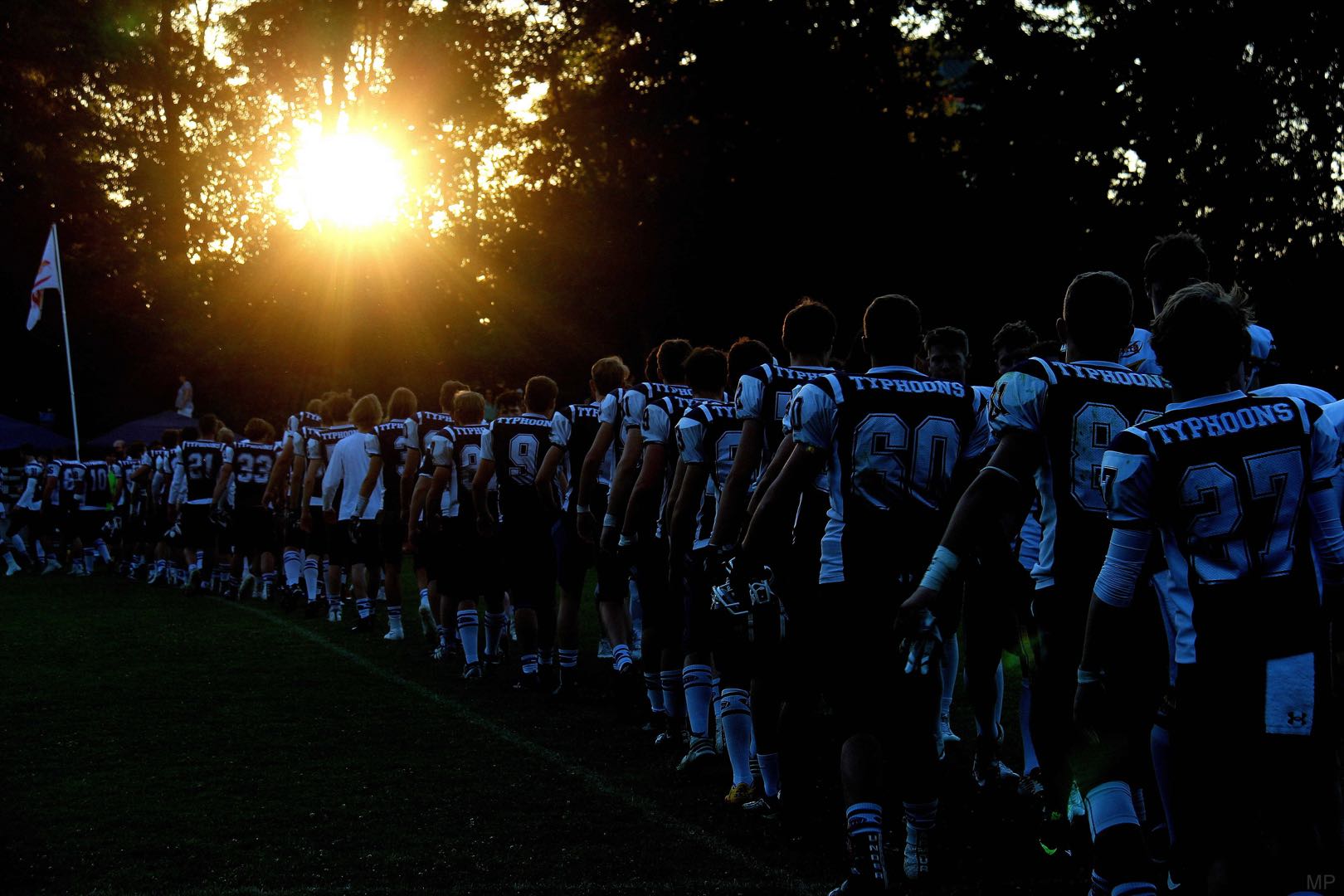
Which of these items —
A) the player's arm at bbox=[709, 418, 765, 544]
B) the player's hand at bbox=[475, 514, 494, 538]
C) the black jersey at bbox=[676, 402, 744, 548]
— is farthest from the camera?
the player's hand at bbox=[475, 514, 494, 538]

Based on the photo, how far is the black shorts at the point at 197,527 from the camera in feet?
69.6

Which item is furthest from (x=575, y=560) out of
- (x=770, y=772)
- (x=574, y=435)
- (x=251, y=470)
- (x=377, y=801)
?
(x=251, y=470)

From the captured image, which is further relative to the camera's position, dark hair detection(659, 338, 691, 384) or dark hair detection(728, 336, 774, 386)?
dark hair detection(659, 338, 691, 384)

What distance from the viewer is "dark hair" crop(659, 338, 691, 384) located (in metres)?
9.17

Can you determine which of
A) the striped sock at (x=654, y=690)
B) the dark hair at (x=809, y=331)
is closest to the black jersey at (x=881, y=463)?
the dark hair at (x=809, y=331)

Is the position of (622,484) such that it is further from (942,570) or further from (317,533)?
(317,533)

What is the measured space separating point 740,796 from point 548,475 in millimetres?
3664

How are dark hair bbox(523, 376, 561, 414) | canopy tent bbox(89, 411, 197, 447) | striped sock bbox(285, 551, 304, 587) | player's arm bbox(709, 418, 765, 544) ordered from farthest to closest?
canopy tent bbox(89, 411, 197, 447) → striped sock bbox(285, 551, 304, 587) → dark hair bbox(523, 376, 561, 414) → player's arm bbox(709, 418, 765, 544)

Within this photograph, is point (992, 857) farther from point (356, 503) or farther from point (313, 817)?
point (356, 503)

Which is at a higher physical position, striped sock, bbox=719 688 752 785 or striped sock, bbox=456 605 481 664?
striped sock, bbox=456 605 481 664

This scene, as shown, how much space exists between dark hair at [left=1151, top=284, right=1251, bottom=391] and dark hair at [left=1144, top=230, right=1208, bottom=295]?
5.81 feet

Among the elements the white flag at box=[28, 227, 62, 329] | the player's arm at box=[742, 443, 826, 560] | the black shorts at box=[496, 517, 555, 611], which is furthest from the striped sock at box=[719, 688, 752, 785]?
the white flag at box=[28, 227, 62, 329]

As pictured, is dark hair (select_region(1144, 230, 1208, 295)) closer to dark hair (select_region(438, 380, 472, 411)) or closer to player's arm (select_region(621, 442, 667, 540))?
player's arm (select_region(621, 442, 667, 540))

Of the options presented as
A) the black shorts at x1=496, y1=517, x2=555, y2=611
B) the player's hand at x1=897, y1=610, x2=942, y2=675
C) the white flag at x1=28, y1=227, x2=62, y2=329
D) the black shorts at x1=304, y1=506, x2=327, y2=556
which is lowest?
the player's hand at x1=897, y1=610, x2=942, y2=675
